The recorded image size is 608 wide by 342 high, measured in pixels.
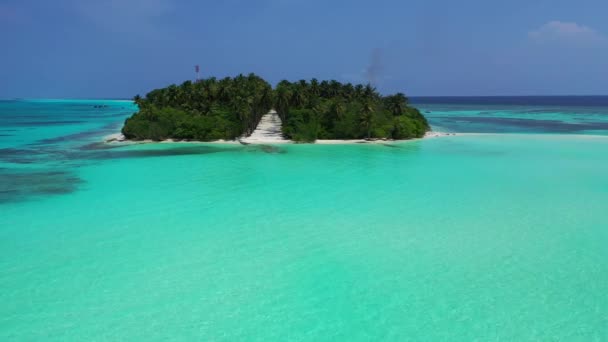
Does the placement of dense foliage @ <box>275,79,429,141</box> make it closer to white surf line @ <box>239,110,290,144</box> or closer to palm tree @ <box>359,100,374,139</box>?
palm tree @ <box>359,100,374,139</box>

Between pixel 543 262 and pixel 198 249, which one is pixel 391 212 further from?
pixel 198 249

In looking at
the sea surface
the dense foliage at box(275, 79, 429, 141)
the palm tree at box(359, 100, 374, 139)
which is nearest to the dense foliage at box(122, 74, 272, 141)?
the dense foliage at box(275, 79, 429, 141)

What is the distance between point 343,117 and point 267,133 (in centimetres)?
1150

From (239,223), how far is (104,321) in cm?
935

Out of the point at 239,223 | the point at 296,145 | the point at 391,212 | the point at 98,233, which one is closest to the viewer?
the point at 98,233

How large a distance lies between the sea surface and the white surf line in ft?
74.3

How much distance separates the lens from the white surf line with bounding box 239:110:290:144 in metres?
57.2

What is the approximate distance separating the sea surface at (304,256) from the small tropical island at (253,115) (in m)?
23.2

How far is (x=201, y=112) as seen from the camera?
197 feet

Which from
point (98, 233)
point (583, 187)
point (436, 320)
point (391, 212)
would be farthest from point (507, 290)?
point (583, 187)

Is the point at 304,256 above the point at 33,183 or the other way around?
the other way around

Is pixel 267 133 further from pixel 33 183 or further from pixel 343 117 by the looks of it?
pixel 33 183

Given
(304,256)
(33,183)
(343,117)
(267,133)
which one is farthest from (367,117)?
(304,256)

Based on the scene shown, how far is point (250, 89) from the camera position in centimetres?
6381
